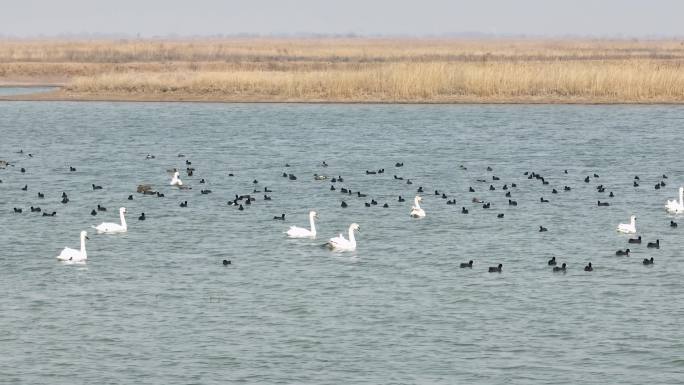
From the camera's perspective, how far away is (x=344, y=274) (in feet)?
87.8

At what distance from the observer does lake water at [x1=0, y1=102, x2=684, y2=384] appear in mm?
20453

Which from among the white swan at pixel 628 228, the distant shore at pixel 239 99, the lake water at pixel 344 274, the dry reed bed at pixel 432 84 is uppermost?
the dry reed bed at pixel 432 84

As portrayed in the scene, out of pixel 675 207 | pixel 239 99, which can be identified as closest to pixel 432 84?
pixel 239 99

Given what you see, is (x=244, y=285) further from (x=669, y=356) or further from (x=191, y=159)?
(x=191, y=159)

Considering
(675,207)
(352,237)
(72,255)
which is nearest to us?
(72,255)

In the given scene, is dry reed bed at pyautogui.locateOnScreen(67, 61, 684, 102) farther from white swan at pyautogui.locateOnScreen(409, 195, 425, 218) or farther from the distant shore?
white swan at pyautogui.locateOnScreen(409, 195, 425, 218)

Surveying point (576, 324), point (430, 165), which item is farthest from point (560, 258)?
point (430, 165)

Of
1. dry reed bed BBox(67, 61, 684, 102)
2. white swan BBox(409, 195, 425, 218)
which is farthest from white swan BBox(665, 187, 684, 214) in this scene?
dry reed bed BBox(67, 61, 684, 102)

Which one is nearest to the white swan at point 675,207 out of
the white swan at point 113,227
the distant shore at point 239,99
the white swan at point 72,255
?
the white swan at point 113,227

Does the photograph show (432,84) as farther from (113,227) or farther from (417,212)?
(113,227)

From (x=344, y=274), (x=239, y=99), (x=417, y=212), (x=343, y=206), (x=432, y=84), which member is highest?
(x=432, y=84)

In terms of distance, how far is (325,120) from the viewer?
202ft

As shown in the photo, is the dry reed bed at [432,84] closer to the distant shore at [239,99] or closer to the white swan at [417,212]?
the distant shore at [239,99]

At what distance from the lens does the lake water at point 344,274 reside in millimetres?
20453
